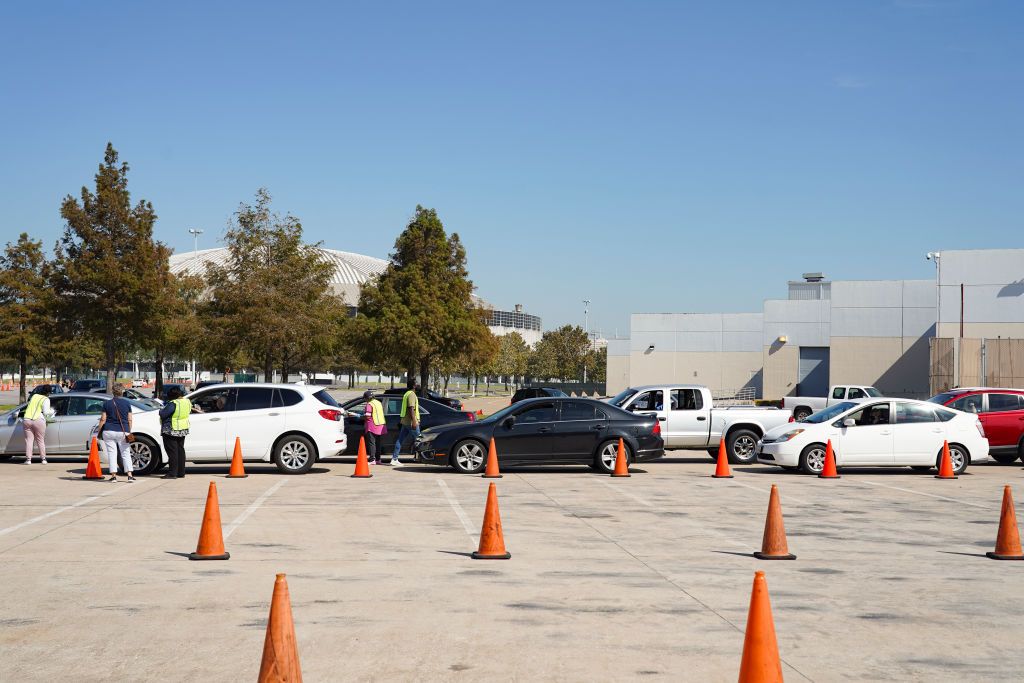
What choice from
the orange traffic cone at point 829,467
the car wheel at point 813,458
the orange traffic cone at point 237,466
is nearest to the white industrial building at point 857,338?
the car wheel at point 813,458

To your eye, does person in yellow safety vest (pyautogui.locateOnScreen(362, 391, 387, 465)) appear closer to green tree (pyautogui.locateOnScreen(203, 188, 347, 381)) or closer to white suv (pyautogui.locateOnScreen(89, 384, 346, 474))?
white suv (pyautogui.locateOnScreen(89, 384, 346, 474))

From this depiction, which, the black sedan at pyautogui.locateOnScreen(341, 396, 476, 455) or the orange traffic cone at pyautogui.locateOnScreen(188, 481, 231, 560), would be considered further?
the black sedan at pyautogui.locateOnScreen(341, 396, 476, 455)

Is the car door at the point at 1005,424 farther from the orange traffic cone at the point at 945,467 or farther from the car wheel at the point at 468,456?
the car wheel at the point at 468,456

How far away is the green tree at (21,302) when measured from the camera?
5322cm

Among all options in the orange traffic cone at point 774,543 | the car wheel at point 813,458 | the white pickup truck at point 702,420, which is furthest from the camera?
the white pickup truck at point 702,420

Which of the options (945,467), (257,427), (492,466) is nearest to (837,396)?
(945,467)

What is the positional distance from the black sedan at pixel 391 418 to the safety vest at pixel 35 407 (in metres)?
6.12

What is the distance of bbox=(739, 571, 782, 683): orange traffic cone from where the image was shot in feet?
17.9

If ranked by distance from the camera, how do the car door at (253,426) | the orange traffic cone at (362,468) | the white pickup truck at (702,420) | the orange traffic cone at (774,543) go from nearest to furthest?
the orange traffic cone at (774,543), the orange traffic cone at (362,468), the car door at (253,426), the white pickup truck at (702,420)

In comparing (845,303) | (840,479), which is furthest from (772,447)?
(845,303)

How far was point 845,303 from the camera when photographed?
65.8 meters

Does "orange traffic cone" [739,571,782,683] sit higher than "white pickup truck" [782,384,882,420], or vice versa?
"white pickup truck" [782,384,882,420]

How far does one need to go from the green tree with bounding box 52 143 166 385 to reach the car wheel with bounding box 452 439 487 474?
21.7 metres

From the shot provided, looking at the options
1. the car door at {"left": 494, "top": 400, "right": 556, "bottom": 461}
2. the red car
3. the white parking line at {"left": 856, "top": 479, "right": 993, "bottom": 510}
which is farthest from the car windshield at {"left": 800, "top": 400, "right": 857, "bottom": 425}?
the car door at {"left": 494, "top": 400, "right": 556, "bottom": 461}
